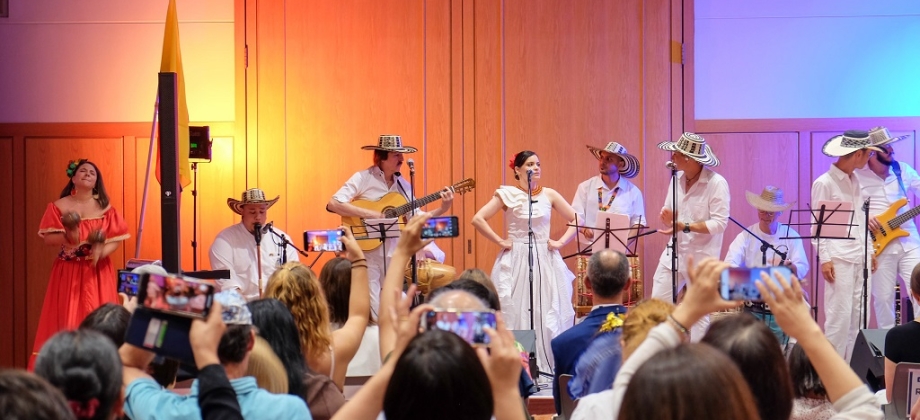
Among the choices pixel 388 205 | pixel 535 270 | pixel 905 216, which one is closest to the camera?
pixel 905 216

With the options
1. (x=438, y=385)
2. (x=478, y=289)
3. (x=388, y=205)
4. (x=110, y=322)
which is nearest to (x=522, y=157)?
(x=388, y=205)

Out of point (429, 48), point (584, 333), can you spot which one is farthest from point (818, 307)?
point (584, 333)

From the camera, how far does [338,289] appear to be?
4.23 metres

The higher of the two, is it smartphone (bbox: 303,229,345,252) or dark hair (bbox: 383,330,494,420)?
smartphone (bbox: 303,229,345,252)

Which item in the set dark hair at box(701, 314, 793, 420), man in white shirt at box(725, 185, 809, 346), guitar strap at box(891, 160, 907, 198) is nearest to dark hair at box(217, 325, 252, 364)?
dark hair at box(701, 314, 793, 420)

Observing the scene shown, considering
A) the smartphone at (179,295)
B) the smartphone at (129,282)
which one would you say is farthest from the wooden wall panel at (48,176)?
the smartphone at (179,295)

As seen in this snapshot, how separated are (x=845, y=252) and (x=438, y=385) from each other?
6813 mm

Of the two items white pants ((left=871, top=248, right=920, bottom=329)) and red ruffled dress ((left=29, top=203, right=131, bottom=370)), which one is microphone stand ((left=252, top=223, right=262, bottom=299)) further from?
white pants ((left=871, top=248, right=920, bottom=329))

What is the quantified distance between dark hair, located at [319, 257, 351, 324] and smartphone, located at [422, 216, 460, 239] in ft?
2.14

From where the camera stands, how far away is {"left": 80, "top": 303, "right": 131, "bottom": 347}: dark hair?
9.35 ft

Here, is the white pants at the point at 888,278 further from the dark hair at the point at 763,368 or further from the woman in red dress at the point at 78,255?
the dark hair at the point at 763,368

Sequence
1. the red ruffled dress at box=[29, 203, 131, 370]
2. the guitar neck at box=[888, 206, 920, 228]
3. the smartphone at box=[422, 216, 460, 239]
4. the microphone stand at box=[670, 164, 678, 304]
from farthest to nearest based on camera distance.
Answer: the guitar neck at box=[888, 206, 920, 228]
the microphone stand at box=[670, 164, 678, 304]
the red ruffled dress at box=[29, 203, 131, 370]
the smartphone at box=[422, 216, 460, 239]

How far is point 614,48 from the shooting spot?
9156 millimetres

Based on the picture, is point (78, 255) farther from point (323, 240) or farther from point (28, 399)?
point (28, 399)
